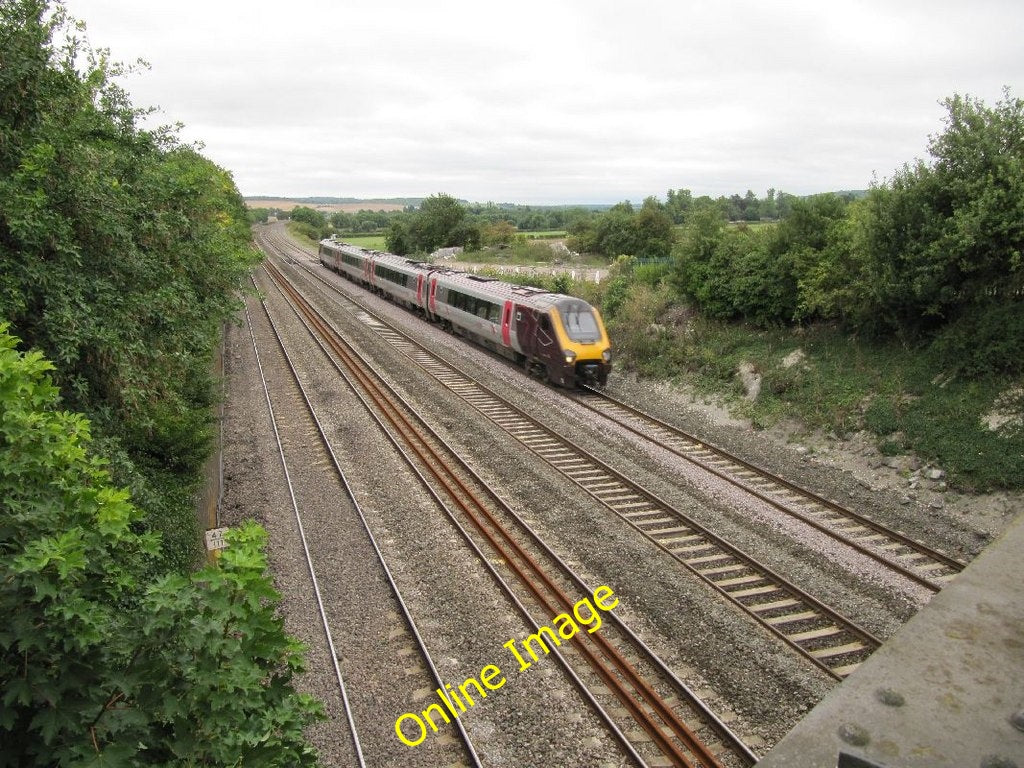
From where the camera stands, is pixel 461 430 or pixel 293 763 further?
pixel 461 430

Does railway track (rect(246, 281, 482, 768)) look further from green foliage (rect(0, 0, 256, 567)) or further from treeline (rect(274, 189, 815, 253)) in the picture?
treeline (rect(274, 189, 815, 253))

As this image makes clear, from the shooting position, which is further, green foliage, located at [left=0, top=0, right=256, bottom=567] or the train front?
the train front

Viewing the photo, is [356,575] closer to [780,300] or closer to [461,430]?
[461,430]

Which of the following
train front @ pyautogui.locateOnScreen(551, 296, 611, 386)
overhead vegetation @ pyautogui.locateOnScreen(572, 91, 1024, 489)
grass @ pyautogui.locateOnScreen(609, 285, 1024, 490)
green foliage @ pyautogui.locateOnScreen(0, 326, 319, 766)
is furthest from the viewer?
train front @ pyautogui.locateOnScreen(551, 296, 611, 386)

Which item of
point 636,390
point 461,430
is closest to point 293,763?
point 461,430

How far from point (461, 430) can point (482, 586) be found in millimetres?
6480

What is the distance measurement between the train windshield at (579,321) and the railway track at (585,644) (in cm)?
557

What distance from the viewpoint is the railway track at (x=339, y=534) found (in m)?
6.55

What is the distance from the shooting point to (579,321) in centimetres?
1877

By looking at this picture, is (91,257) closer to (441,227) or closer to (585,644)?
(585,644)

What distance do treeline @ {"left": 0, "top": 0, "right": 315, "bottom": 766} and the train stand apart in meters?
8.43

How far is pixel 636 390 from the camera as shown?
19.6 meters

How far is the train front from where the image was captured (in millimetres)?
18141

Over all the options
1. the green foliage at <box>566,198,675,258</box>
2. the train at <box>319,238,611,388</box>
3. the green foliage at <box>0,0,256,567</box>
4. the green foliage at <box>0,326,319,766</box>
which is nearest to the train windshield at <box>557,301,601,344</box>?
the train at <box>319,238,611,388</box>
